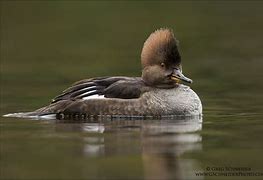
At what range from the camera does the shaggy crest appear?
16.3 m

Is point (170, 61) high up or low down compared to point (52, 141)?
up

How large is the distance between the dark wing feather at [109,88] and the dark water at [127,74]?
0.64 meters

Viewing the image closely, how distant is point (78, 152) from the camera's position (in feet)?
42.6

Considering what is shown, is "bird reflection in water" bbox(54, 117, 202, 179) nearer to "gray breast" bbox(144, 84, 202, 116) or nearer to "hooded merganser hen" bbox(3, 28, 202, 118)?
"gray breast" bbox(144, 84, 202, 116)

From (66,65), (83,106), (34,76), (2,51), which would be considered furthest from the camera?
(2,51)

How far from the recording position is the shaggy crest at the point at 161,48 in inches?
643

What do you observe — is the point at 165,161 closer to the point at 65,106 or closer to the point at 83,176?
the point at 83,176

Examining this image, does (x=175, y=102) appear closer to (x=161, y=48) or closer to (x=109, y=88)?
(x=161, y=48)

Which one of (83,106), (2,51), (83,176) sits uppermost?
(2,51)

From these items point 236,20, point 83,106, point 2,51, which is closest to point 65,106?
point 83,106

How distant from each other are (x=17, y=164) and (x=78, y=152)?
3.56ft

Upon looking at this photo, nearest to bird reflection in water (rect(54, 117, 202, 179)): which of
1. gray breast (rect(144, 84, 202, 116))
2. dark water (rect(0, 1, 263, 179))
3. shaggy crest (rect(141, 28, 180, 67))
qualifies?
dark water (rect(0, 1, 263, 179))

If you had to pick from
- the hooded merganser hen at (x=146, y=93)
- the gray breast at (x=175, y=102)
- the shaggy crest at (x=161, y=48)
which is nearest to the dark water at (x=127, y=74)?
the gray breast at (x=175, y=102)

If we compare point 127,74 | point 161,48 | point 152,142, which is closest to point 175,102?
point 161,48
